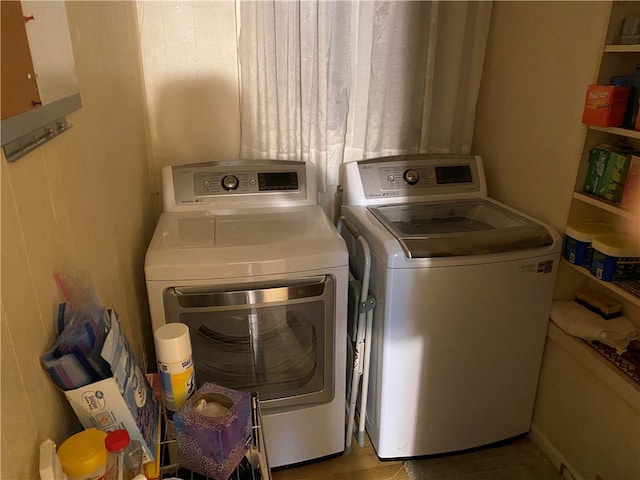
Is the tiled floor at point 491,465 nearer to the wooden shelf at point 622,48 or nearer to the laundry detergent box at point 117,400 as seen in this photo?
the laundry detergent box at point 117,400

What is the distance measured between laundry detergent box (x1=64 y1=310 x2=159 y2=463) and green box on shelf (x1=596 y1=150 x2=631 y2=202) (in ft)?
4.46

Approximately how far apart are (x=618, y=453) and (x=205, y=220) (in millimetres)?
1482

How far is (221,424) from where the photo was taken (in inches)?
34.5

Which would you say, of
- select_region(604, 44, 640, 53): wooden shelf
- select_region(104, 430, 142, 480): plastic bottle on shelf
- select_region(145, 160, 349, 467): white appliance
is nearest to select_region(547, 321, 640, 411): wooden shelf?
select_region(145, 160, 349, 467): white appliance

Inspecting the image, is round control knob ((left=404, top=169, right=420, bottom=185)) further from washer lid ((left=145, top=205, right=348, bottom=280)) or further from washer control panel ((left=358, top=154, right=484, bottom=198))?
washer lid ((left=145, top=205, right=348, bottom=280))

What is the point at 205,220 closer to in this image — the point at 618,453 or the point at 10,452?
the point at 10,452

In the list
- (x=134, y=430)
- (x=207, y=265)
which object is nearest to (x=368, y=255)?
(x=207, y=265)

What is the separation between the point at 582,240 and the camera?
1.51 metres

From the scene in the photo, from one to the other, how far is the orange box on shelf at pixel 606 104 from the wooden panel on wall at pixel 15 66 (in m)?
1.39

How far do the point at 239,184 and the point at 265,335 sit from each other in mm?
566

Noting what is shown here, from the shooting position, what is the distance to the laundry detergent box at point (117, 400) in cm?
73

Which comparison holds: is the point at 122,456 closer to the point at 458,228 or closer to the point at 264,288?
the point at 264,288

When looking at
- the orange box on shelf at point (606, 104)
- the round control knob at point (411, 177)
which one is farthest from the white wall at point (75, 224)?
the orange box on shelf at point (606, 104)

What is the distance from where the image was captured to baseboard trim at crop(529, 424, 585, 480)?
5.45 ft
